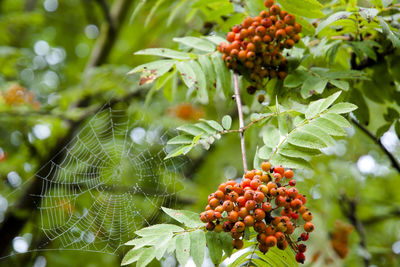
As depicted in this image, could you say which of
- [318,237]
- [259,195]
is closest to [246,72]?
[259,195]

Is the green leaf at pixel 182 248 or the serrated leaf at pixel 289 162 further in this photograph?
the serrated leaf at pixel 289 162

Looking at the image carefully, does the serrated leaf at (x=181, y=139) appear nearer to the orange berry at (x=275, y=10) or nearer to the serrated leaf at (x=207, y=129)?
the serrated leaf at (x=207, y=129)

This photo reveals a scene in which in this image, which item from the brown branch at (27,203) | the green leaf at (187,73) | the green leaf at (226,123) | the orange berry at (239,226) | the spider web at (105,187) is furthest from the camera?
the brown branch at (27,203)

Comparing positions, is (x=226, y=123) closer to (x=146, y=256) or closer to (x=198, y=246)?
(x=198, y=246)

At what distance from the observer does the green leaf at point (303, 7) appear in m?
2.07

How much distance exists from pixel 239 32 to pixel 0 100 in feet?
10.6

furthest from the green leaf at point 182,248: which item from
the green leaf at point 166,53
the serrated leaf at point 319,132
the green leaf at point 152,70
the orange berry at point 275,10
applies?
the orange berry at point 275,10

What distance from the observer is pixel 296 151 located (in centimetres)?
174

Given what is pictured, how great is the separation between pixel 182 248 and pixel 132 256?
0.76 feet

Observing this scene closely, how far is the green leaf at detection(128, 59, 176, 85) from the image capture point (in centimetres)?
216

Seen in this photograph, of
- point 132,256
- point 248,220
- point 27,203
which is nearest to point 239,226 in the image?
point 248,220

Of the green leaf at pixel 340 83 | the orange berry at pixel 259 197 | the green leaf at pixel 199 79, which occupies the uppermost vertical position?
the green leaf at pixel 199 79

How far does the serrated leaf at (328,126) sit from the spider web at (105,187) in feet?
5.95

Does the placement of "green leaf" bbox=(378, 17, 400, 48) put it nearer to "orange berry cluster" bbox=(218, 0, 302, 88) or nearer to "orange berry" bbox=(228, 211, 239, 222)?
"orange berry cluster" bbox=(218, 0, 302, 88)
